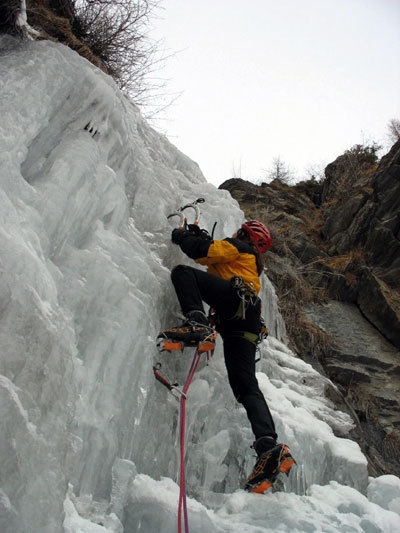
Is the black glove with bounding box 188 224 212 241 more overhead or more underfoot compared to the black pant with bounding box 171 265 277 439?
more overhead

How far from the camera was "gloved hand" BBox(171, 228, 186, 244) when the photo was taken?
13.1ft

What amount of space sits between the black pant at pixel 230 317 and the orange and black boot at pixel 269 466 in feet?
1.36

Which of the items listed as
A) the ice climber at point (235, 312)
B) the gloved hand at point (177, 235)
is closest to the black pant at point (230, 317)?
the ice climber at point (235, 312)

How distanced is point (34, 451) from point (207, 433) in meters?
1.76

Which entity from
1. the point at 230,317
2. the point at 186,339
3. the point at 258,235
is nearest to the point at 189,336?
the point at 186,339

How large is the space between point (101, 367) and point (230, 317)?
1179 millimetres

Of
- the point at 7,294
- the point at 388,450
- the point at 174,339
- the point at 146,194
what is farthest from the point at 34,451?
the point at 388,450

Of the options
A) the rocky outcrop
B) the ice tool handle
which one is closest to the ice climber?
the ice tool handle

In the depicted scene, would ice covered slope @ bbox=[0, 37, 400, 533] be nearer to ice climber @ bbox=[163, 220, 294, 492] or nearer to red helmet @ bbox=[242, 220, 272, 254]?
ice climber @ bbox=[163, 220, 294, 492]

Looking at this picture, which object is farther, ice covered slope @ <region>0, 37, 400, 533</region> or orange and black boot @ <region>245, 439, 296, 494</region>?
orange and black boot @ <region>245, 439, 296, 494</region>

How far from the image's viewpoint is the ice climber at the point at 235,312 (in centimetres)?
322

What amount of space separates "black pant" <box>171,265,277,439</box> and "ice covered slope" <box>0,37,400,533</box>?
20 cm

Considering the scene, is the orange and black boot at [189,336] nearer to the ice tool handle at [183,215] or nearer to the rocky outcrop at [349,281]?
the ice tool handle at [183,215]

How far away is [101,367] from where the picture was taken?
9.59 feet
